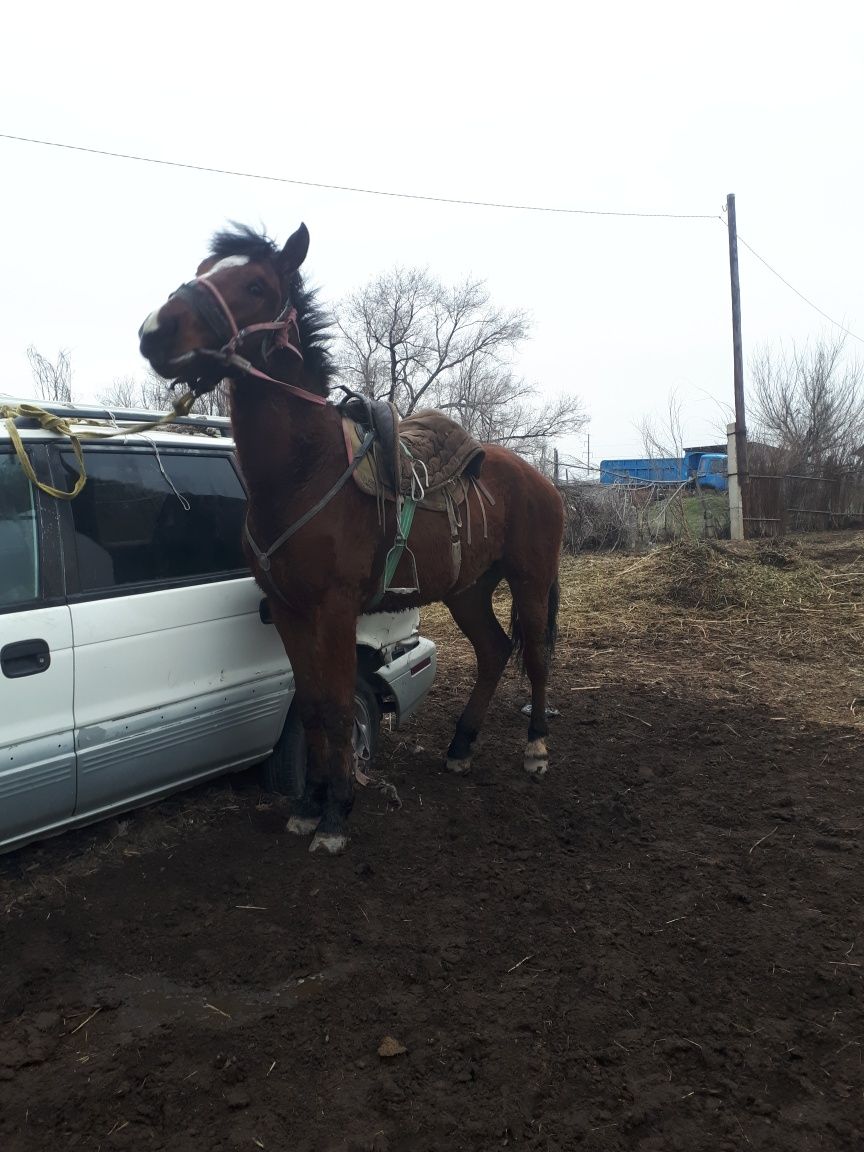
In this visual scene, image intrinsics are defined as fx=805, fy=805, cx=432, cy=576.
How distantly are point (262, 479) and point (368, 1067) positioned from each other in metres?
2.19

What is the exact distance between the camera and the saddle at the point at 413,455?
3.78 m

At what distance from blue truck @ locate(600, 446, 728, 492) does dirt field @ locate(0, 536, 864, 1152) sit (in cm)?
1144

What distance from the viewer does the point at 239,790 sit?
4117 millimetres

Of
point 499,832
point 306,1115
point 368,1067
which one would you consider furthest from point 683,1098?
point 499,832

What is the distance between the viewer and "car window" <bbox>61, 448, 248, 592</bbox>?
10.3 feet

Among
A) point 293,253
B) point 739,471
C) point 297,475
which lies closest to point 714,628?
point 297,475

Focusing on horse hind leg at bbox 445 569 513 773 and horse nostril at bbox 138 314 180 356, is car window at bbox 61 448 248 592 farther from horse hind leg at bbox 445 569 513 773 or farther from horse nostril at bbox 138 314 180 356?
horse hind leg at bbox 445 569 513 773

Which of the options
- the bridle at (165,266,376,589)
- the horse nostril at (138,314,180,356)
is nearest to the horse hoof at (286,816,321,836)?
the bridle at (165,266,376,589)

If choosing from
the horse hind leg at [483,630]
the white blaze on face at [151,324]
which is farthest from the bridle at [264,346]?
the horse hind leg at [483,630]

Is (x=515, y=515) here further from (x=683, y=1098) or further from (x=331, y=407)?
(x=683, y=1098)

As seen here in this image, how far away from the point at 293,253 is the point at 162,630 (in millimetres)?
1685

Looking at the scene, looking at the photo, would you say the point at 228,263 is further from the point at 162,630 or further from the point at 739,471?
the point at 739,471

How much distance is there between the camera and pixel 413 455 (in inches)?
165

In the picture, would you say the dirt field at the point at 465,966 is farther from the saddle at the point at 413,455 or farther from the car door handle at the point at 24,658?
the saddle at the point at 413,455
